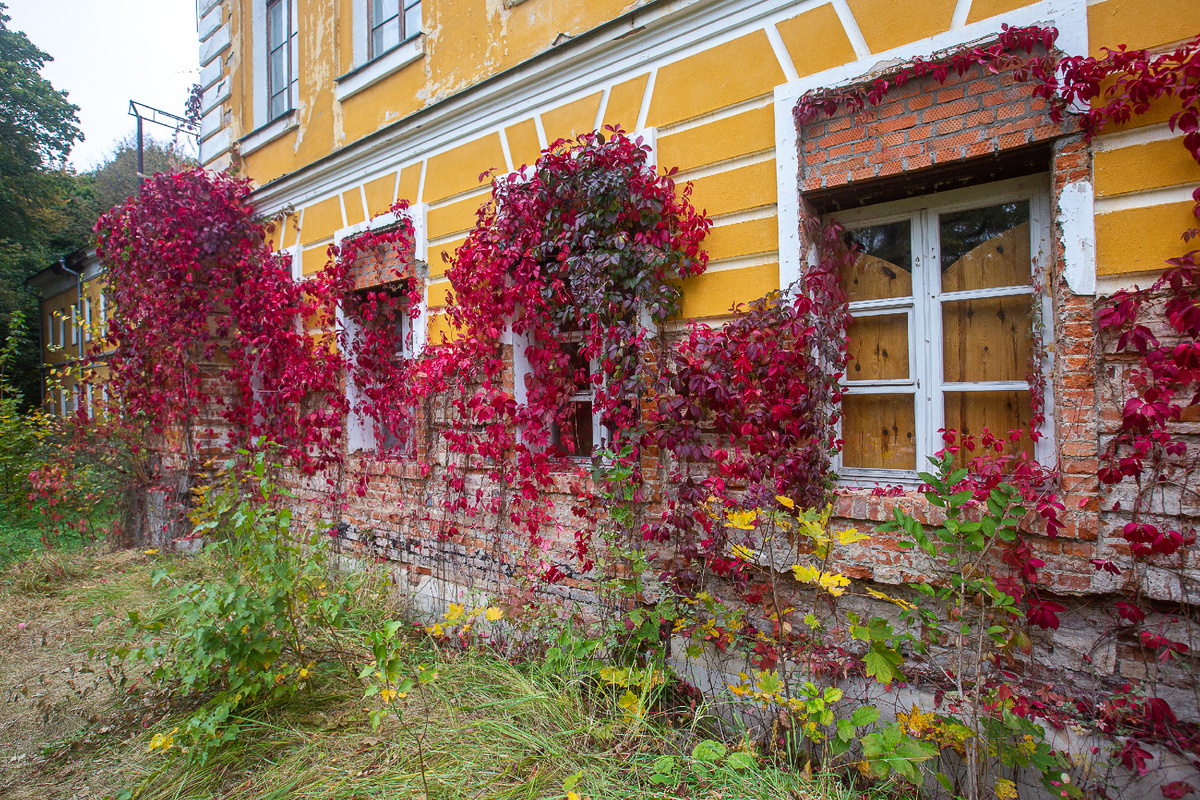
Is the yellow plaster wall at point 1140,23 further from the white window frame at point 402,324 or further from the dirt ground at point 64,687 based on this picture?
the dirt ground at point 64,687

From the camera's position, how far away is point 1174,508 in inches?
88.1

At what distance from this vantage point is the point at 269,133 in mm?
6184

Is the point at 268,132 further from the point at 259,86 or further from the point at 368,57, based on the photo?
the point at 368,57

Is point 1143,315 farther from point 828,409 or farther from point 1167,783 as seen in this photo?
point 1167,783

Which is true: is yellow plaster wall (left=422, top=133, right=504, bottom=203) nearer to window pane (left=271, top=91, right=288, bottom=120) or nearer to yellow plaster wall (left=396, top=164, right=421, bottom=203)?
yellow plaster wall (left=396, top=164, right=421, bottom=203)

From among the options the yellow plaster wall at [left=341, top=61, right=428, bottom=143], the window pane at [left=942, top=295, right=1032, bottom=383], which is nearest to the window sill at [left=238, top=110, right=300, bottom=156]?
→ the yellow plaster wall at [left=341, top=61, right=428, bottom=143]

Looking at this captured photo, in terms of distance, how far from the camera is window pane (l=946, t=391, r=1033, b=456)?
106 inches

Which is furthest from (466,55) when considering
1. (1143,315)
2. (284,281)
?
(1143,315)

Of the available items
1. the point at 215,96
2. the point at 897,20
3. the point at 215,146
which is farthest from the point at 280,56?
the point at 897,20

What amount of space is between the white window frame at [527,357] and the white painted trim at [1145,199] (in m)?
2.10

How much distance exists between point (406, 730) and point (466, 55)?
14.8 feet

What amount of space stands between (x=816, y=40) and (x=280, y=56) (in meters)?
5.90

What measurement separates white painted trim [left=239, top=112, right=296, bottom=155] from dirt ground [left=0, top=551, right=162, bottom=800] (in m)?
4.45

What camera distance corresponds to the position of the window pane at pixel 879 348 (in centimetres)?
298
